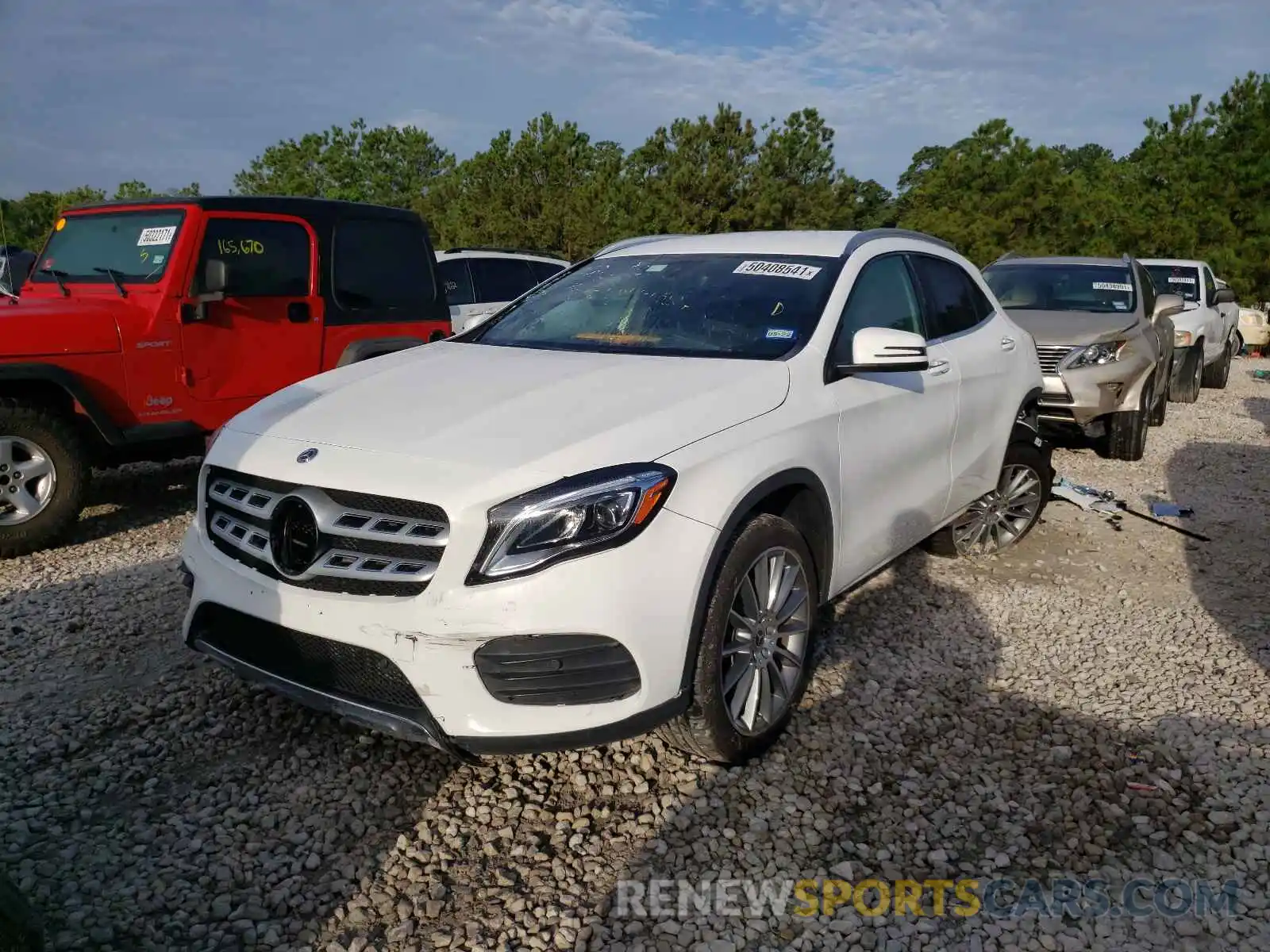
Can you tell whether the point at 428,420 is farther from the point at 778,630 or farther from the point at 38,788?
the point at 38,788

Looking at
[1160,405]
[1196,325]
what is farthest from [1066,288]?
[1196,325]

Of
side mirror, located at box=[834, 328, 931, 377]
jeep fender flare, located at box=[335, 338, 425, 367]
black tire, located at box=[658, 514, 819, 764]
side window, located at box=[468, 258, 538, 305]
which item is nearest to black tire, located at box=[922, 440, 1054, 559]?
side mirror, located at box=[834, 328, 931, 377]

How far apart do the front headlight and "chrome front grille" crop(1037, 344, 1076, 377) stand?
6578mm

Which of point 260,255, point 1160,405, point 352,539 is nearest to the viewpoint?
point 352,539

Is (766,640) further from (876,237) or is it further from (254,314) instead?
(254,314)

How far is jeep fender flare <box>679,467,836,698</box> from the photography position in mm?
2750

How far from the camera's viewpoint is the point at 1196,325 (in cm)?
1168

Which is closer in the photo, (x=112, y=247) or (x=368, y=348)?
(x=112, y=247)

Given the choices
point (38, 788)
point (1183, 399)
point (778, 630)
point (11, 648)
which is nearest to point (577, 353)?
point (778, 630)

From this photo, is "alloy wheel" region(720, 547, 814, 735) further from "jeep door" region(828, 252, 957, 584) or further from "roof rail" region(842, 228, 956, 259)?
"roof rail" region(842, 228, 956, 259)

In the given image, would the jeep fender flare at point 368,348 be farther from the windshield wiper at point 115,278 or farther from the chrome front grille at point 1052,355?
the chrome front grille at point 1052,355

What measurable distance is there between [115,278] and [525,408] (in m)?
4.10

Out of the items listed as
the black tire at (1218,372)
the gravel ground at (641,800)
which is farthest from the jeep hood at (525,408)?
the black tire at (1218,372)

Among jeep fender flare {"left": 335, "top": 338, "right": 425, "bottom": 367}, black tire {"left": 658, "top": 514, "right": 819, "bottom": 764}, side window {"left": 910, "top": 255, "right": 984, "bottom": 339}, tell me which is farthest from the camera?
jeep fender flare {"left": 335, "top": 338, "right": 425, "bottom": 367}
